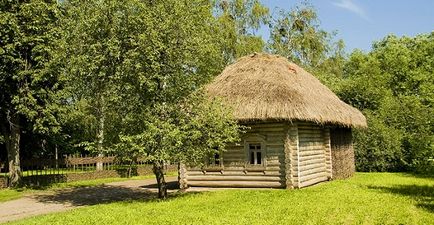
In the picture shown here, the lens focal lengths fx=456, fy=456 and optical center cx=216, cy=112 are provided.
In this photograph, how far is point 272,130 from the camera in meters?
21.8

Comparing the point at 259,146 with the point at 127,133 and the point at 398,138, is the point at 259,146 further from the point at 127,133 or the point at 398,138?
the point at 398,138

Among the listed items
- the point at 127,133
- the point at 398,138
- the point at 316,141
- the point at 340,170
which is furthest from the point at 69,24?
the point at 398,138

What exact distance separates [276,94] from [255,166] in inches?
143

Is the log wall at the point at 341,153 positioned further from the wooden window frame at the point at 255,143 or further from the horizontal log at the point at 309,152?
the wooden window frame at the point at 255,143

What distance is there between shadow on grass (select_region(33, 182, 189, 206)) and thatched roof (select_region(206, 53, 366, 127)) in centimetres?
545

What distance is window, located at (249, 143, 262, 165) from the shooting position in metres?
22.3

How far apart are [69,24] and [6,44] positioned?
365 cm

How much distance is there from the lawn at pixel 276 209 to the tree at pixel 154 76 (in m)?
2.14

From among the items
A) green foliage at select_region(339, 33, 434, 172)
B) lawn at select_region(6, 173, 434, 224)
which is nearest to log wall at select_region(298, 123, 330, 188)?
lawn at select_region(6, 173, 434, 224)

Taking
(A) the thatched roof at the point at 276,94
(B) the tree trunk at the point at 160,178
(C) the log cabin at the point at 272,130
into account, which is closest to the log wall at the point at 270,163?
(C) the log cabin at the point at 272,130

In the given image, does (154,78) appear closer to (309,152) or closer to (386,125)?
(309,152)

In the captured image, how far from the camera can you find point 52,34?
1019 inches

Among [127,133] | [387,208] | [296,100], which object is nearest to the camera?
[387,208]

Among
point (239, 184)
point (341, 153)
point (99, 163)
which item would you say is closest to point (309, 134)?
point (341, 153)
